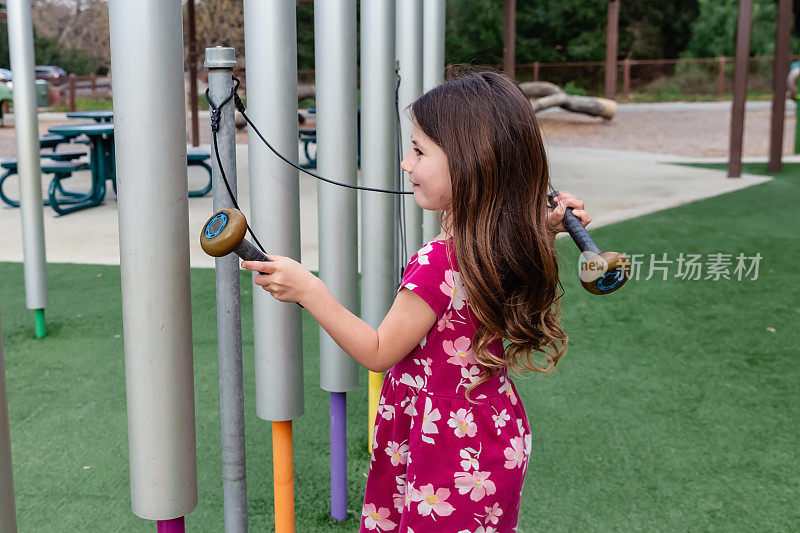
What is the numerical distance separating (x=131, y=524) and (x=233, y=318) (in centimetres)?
112

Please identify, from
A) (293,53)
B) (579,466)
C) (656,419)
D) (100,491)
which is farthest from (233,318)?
(656,419)

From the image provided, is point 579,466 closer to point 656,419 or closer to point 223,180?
point 656,419

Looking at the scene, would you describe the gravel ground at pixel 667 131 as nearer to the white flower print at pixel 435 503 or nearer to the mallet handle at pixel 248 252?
the white flower print at pixel 435 503

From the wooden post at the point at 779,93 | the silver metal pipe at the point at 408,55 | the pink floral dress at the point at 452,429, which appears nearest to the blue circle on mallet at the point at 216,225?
the pink floral dress at the point at 452,429

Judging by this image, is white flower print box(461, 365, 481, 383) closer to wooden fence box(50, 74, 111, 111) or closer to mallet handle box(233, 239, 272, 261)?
mallet handle box(233, 239, 272, 261)

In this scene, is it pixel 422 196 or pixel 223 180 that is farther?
A: pixel 223 180

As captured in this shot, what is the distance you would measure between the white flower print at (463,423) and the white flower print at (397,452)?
0.13 meters

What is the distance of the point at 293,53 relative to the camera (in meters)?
1.85

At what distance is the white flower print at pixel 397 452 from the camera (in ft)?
5.49

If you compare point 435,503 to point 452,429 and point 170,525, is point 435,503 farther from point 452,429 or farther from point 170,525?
point 170,525

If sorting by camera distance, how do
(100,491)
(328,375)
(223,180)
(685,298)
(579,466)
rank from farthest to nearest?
(685,298), (579,466), (100,491), (328,375), (223,180)

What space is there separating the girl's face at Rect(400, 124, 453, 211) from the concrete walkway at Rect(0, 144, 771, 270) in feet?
13.7

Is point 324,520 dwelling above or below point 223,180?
below

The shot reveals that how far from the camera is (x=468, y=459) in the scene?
1.60 meters
